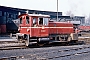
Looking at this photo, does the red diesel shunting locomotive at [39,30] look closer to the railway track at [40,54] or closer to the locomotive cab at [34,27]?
the locomotive cab at [34,27]

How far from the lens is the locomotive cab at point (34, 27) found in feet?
52.4

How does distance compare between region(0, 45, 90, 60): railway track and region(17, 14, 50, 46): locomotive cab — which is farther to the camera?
region(17, 14, 50, 46): locomotive cab

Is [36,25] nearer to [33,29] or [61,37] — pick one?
[33,29]

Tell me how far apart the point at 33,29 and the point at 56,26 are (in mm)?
2712

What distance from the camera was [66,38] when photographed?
61.6 feet

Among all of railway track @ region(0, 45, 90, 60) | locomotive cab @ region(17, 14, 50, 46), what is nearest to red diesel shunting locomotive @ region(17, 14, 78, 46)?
locomotive cab @ region(17, 14, 50, 46)

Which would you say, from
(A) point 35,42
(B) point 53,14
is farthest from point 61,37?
(B) point 53,14

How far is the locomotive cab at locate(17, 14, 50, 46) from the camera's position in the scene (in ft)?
52.4

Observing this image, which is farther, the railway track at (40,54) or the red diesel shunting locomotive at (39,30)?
the red diesel shunting locomotive at (39,30)

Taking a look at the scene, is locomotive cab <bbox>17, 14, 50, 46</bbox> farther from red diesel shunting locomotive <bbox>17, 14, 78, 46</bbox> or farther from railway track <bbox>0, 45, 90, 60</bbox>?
railway track <bbox>0, 45, 90, 60</bbox>

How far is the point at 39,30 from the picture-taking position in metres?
16.4

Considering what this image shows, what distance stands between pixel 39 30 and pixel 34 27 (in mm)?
575

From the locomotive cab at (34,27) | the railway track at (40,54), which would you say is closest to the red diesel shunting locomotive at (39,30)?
the locomotive cab at (34,27)

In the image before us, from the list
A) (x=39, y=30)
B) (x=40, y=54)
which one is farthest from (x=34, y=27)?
(x=40, y=54)
